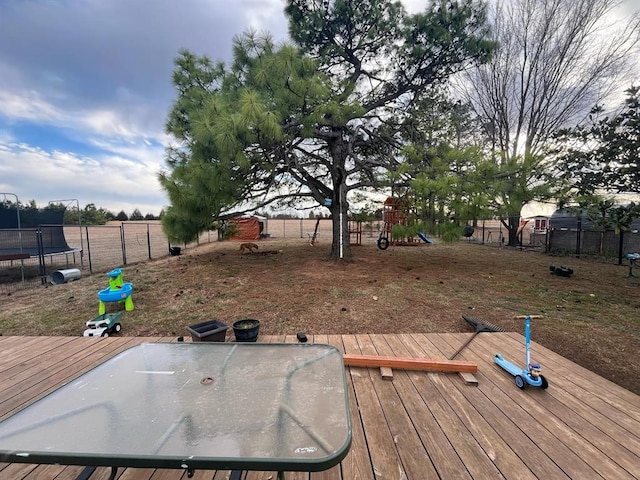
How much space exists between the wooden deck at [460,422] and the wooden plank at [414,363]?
0.14ft

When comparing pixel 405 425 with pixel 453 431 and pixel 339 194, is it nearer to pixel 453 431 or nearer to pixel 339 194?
pixel 453 431

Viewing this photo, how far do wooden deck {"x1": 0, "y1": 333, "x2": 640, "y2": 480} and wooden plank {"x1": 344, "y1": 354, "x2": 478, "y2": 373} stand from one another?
44 millimetres

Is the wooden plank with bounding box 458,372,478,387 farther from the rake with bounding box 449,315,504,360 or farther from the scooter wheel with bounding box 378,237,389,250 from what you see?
the scooter wheel with bounding box 378,237,389,250

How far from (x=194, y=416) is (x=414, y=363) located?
1.67 metres

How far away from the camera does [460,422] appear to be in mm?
1577

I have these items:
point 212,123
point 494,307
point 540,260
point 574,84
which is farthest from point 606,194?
point 212,123

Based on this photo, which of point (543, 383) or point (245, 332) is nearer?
point (543, 383)

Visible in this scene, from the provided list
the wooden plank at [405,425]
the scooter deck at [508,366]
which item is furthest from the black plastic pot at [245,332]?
the scooter deck at [508,366]

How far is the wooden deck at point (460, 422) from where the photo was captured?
4.14 ft

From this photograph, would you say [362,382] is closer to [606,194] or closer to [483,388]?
[483,388]

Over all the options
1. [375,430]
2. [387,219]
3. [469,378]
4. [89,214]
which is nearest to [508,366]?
[469,378]

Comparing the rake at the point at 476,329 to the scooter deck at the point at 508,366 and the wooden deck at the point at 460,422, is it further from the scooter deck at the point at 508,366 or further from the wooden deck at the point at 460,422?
the scooter deck at the point at 508,366

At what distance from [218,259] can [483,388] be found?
8.05 metres

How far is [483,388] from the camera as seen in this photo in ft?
6.31
